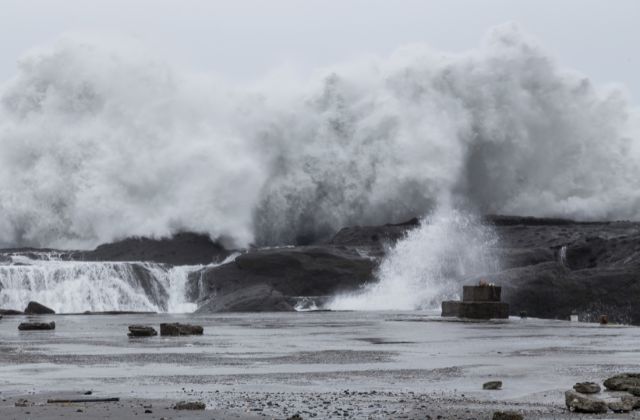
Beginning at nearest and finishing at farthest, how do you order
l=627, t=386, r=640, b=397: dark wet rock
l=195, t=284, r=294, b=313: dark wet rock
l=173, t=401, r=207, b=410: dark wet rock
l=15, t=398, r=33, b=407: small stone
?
1. l=173, t=401, r=207, b=410: dark wet rock
2. l=15, t=398, r=33, b=407: small stone
3. l=627, t=386, r=640, b=397: dark wet rock
4. l=195, t=284, r=294, b=313: dark wet rock

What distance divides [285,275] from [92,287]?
10.3 meters

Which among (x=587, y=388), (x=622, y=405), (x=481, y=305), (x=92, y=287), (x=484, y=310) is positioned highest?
(x=92, y=287)

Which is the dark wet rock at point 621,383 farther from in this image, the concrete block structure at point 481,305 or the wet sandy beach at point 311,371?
the concrete block structure at point 481,305

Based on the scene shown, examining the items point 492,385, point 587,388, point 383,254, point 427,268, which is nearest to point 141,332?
point 492,385

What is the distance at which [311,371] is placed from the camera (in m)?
20.7

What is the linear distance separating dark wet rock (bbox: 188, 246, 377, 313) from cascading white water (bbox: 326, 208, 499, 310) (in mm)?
1071

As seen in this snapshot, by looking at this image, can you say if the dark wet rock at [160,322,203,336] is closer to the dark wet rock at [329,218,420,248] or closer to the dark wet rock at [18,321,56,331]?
the dark wet rock at [18,321,56,331]

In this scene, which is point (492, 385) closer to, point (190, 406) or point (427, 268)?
Answer: point (190, 406)

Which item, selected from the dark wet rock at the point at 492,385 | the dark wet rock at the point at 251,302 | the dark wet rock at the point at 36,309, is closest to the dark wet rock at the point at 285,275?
A: the dark wet rock at the point at 251,302

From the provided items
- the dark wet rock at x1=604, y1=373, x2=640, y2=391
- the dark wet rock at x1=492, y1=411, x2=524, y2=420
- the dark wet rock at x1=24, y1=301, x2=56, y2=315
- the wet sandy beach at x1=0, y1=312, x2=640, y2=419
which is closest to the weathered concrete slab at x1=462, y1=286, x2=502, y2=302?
the wet sandy beach at x1=0, y1=312, x2=640, y2=419

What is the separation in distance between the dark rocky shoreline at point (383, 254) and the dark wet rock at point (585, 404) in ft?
128

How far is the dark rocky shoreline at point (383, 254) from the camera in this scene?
55.4 metres

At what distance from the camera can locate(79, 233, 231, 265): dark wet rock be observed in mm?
74500

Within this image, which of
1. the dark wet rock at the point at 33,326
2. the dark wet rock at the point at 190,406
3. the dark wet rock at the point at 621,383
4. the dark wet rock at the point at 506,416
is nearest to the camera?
the dark wet rock at the point at 506,416
